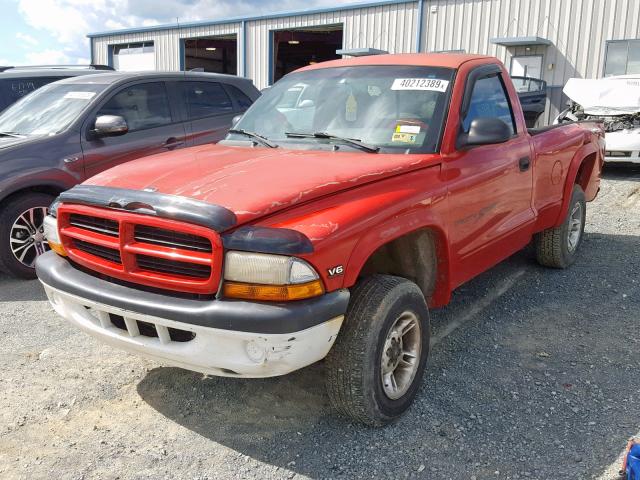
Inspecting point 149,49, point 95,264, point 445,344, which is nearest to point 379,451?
point 445,344

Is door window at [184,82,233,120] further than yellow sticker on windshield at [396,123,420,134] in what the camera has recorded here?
Yes

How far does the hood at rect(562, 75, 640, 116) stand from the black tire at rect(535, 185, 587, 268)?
19.9 ft

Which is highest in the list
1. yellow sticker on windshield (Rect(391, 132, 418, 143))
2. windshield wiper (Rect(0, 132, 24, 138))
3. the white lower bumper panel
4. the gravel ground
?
yellow sticker on windshield (Rect(391, 132, 418, 143))

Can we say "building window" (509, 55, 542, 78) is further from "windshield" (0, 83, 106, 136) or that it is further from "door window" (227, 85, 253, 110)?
"windshield" (0, 83, 106, 136)

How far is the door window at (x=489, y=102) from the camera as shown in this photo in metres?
3.74

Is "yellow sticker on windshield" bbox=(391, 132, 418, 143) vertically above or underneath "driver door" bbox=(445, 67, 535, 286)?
above

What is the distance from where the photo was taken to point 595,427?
292 cm

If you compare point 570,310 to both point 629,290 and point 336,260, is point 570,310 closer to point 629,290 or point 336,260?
point 629,290

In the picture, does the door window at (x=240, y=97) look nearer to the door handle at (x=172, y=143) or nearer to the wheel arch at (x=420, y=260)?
the door handle at (x=172, y=143)

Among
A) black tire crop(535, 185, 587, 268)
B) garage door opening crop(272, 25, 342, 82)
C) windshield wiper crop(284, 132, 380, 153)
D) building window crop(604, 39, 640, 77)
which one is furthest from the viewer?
garage door opening crop(272, 25, 342, 82)

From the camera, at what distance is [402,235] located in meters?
2.95

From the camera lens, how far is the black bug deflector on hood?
241 centimetres

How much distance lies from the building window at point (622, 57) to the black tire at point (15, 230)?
47.9 ft

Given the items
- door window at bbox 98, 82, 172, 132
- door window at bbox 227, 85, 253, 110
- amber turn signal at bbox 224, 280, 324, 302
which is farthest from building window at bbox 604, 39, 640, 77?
amber turn signal at bbox 224, 280, 324, 302
